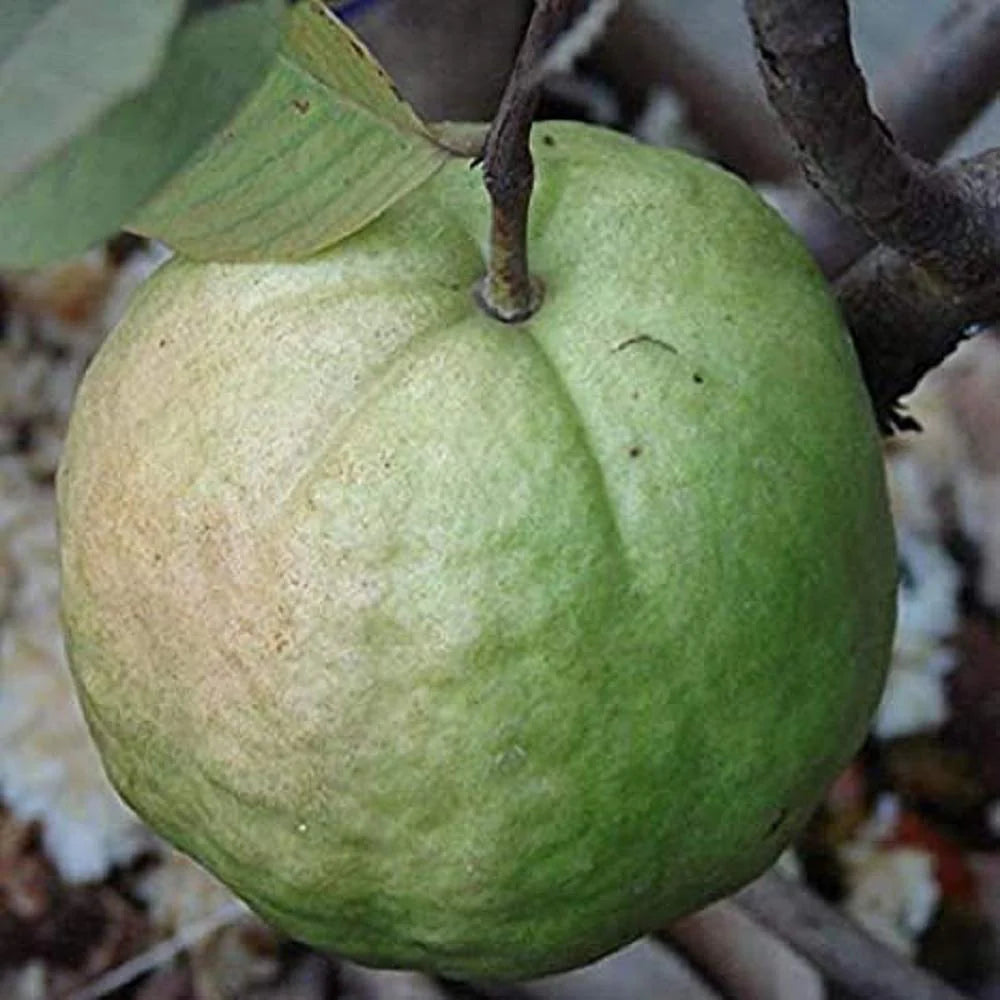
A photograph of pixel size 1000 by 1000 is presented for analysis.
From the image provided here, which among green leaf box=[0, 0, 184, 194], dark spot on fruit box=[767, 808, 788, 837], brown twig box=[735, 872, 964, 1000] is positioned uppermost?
green leaf box=[0, 0, 184, 194]

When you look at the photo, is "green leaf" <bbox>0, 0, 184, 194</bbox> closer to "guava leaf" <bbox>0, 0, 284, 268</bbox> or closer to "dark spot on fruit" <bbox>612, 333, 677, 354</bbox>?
"guava leaf" <bbox>0, 0, 284, 268</bbox>

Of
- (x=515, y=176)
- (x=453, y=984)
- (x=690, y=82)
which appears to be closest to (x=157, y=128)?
(x=515, y=176)

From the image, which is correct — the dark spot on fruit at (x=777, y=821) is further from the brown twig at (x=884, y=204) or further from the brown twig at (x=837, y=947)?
the brown twig at (x=837, y=947)

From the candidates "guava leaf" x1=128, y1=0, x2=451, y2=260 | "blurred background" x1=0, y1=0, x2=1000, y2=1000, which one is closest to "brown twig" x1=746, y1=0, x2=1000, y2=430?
"guava leaf" x1=128, y1=0, x2=451, y2=260

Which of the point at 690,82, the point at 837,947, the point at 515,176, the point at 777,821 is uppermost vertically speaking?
the point at 515,176

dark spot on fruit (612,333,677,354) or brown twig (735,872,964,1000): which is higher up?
dark spot on fruit (612,333,677,354)

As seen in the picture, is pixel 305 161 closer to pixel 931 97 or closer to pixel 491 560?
pixel 491 560

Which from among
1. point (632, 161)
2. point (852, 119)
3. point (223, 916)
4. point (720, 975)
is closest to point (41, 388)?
point (223, 916)
